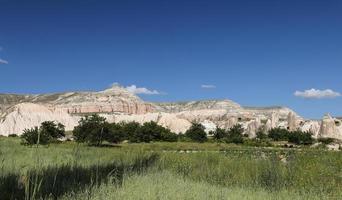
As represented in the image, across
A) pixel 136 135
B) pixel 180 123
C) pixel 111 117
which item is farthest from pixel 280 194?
pixel 111 117

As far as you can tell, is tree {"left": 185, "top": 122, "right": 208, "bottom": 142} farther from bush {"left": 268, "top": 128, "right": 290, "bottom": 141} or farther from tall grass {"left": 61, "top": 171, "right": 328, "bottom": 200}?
tall grass {"left": 61, "top": 171, "right": 328, "bottom": 200}

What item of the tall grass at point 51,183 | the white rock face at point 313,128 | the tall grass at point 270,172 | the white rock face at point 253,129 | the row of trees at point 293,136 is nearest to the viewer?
the tall grass at point 51,183

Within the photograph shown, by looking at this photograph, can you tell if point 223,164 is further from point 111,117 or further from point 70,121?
point 111,117

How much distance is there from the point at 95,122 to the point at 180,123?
62.0 meters

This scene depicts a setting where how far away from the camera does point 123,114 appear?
124125 mm

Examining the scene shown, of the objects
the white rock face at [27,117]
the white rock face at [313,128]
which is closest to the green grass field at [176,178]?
the white rock face at [313,128]

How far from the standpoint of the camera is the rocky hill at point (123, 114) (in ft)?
315

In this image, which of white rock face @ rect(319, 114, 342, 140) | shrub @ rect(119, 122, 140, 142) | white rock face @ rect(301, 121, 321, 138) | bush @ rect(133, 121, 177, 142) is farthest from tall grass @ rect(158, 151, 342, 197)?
white rock face @ rect(301, 121, 321, 138)

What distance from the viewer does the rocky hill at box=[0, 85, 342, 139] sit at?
3780 inches

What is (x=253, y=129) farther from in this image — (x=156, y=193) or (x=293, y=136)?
(x=156, y=193)

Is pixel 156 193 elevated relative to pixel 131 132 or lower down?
lower down

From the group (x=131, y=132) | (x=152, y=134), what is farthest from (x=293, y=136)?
(x=131, y=132)

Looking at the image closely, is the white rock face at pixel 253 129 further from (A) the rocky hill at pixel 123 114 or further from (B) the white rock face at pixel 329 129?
(B) the white rock face at pixel 329 129

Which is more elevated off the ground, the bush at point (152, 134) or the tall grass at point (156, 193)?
the bush at point (152, 134)
